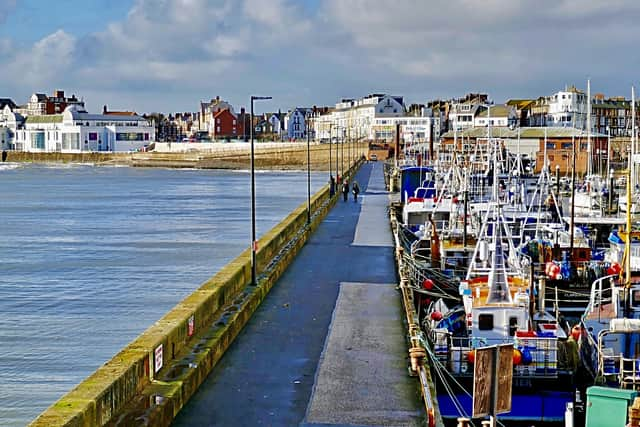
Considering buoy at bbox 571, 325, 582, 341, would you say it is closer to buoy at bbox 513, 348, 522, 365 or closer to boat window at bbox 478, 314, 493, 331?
boat window at bbox 478, 314, 493, 331

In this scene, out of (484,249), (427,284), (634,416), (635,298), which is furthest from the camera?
(427,284)

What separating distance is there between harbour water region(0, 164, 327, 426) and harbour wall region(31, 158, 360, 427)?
407cm

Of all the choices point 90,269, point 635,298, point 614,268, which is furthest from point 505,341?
point 90,269

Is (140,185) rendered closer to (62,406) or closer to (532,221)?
(532,221)

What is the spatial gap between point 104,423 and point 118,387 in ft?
2.42

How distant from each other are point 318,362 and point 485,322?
12.7ft

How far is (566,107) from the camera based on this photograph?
134250 mm

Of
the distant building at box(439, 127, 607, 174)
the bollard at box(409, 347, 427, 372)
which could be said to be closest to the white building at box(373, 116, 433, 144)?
the distant building at box(439, 127, 607, 174)

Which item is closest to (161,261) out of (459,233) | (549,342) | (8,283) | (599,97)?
(8,283)

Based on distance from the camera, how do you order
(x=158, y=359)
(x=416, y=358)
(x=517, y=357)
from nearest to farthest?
(x=158, y=359) < (x=416, y=358) < (x=517, y=357)

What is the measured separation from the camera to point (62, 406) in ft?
34.2

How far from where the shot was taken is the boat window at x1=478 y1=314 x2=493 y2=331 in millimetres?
17750

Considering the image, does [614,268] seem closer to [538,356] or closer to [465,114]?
[538,356]

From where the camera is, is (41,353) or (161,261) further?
(161,261)
